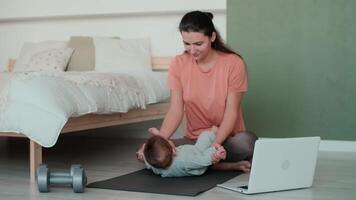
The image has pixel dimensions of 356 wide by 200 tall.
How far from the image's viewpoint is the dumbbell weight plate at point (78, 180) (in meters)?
2.45

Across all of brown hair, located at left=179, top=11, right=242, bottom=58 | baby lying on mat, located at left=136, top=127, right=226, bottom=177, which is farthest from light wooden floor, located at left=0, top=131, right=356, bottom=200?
brown hair, located at left=179, top=11, right=242, bottom=58

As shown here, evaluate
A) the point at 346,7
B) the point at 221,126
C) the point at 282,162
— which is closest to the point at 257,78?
the point at 346,7

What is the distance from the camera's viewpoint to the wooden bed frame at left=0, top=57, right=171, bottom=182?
9.15 feet

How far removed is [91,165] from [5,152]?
0.92 meters

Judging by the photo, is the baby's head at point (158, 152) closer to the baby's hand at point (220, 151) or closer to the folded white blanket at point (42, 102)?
the baby's hand at point (220, 151)

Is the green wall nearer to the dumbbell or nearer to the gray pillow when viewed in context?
the gray pillow

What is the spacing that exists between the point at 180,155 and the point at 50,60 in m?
1.81

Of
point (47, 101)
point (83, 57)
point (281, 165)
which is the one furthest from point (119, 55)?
point (281, 165)

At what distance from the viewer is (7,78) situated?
288 cm

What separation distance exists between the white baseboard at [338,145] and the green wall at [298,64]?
3 centimetres

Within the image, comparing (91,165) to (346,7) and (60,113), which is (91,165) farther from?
(346,7)

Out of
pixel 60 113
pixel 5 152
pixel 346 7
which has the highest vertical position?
pixel 346 7

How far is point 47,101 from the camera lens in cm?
273

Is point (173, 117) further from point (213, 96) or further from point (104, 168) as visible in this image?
point (104, 168)
